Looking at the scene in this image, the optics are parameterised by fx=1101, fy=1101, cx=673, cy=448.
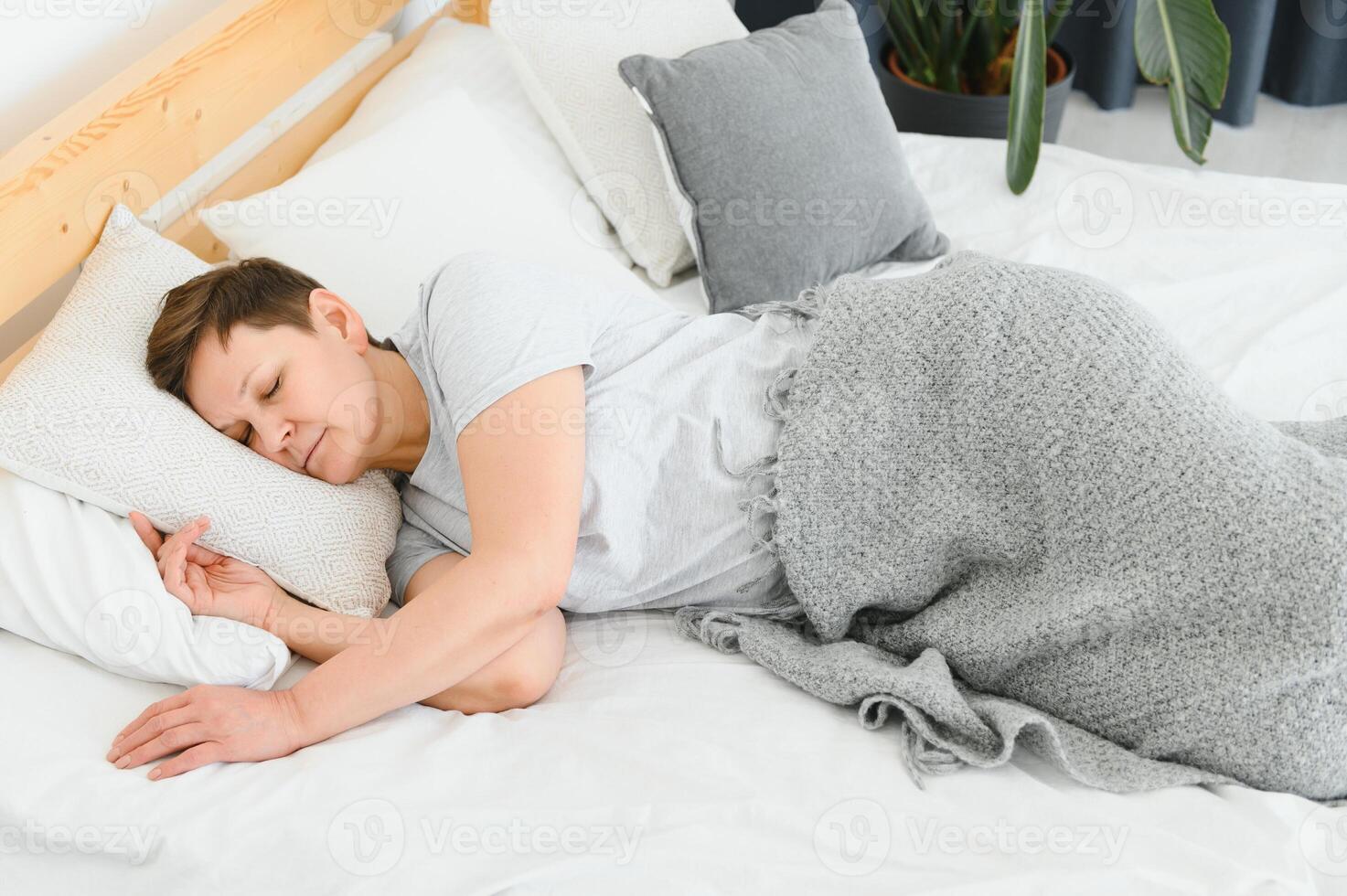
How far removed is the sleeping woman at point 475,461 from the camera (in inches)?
40.6

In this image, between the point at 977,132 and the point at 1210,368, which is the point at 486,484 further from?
the point at 977,132

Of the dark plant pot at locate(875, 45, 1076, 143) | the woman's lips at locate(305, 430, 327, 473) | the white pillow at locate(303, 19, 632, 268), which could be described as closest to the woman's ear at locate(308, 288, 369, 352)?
the woman's lips at locate(305, 430, 327, 473)

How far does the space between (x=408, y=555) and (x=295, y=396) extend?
237 millimetres

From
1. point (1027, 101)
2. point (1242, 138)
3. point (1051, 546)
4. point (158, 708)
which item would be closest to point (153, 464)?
point (158, 708)

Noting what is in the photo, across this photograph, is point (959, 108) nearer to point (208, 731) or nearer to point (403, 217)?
point (403, 217)

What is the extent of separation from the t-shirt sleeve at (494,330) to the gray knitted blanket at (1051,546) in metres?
0.26

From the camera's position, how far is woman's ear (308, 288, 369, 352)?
1.20m

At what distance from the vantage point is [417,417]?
4.07 ft

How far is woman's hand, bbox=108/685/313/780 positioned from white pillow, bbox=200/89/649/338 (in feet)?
1.71

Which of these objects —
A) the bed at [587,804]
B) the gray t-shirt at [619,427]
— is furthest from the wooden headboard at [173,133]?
the gray t-shirt at [619,427]

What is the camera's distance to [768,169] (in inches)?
64.2

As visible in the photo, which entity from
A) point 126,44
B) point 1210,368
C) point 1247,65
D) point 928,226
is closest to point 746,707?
point 1210,368

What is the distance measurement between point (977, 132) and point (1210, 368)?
3.57ft

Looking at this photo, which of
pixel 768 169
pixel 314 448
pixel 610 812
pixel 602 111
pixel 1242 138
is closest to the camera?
pixel 610 812
